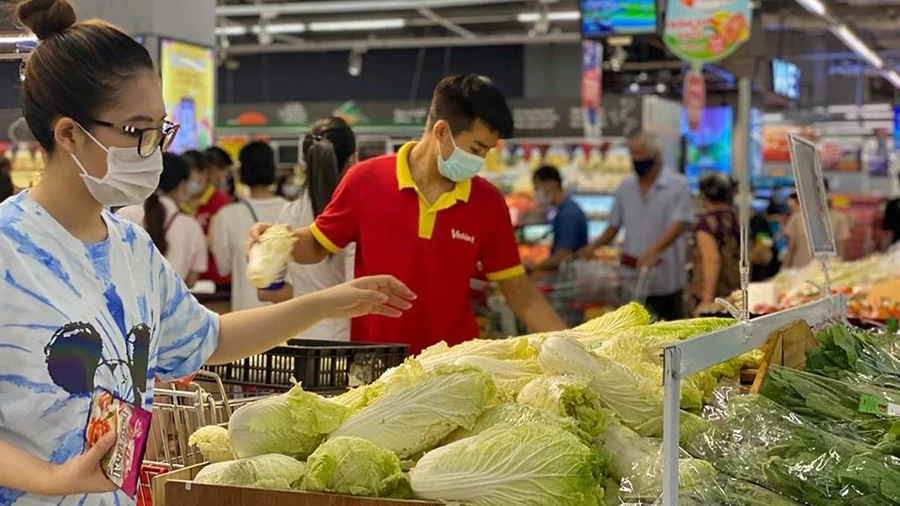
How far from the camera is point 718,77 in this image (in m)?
17.9

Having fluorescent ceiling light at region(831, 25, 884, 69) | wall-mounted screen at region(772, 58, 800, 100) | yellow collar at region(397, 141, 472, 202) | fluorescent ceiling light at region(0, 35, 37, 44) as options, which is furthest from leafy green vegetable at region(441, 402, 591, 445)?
fluorescent ceiling light at region(831, 25, 884, 69)

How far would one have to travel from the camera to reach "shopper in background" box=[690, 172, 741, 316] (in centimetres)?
811

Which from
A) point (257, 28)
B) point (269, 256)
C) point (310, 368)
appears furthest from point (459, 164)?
point (257, 28)

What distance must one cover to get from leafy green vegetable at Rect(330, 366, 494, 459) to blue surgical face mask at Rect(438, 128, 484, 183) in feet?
5.66

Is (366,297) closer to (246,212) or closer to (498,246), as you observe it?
(498,246)

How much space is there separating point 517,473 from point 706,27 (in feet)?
23.1

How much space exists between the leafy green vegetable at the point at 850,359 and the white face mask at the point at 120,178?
1.80 metres

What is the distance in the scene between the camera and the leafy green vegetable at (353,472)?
215cm

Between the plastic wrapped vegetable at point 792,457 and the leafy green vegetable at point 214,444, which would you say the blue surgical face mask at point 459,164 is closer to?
the plastic wrapped vegetable at point 792,457

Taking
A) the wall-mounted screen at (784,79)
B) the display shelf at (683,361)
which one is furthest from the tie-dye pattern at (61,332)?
the wall-mounted screen at (784,79)

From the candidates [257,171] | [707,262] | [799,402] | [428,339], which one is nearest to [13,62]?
[428,339]

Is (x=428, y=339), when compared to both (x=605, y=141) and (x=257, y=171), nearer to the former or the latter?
(x=257, y=171)

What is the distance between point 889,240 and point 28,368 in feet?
54.1

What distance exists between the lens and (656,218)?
887cm
